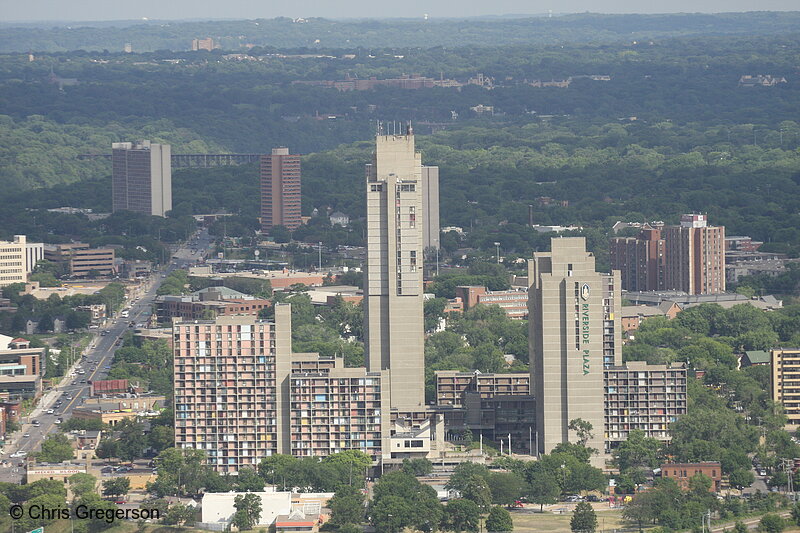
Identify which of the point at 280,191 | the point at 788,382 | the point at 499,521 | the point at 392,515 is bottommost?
the point at 499,521

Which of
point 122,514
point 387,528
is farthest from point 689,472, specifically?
point 122,514

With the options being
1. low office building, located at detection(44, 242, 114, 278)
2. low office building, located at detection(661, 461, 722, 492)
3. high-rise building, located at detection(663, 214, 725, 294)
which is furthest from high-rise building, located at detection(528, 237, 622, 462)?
low office building, located at detection(44, 242, 114, 278)

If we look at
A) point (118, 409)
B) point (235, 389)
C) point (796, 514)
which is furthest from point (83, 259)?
point (796, 514)

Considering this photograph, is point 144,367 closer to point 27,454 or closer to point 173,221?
point 27,454

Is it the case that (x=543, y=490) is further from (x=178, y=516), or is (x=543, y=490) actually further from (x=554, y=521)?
(x=178, y=516)

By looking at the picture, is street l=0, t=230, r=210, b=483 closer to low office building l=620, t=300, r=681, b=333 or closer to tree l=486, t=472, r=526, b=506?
tree l=486, t=472, r=526, b=506

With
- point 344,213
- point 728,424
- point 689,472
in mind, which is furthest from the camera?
point 344,213
